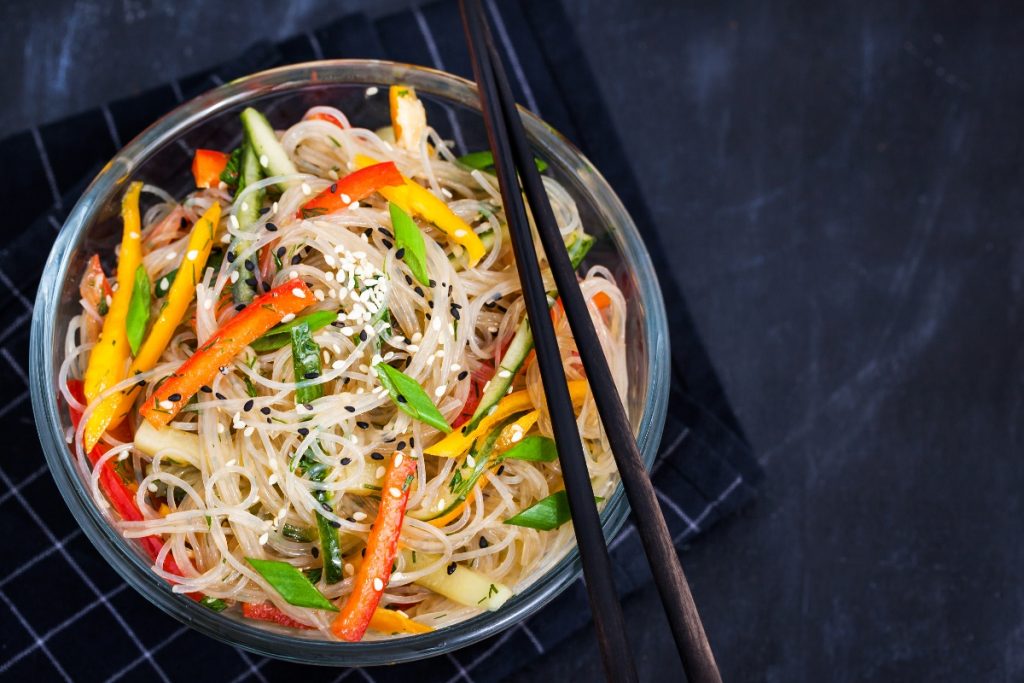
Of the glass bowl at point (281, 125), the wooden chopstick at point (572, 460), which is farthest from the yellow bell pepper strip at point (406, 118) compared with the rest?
the wooden chopstick at point (572, 460)

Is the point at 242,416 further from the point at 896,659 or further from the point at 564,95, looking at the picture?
the point at 896,659

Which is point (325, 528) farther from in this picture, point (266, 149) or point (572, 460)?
point (266, 149)

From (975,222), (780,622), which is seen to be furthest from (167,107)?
(975,222)

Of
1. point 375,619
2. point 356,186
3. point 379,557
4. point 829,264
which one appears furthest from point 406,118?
point 829,264

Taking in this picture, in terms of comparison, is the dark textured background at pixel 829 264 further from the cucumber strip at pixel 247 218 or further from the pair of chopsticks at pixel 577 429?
the cucumber strip at pixel 247 218

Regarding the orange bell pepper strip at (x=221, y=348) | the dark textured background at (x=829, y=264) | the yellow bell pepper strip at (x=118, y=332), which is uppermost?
the yellow bell pepper strip at (x=118, y=332)

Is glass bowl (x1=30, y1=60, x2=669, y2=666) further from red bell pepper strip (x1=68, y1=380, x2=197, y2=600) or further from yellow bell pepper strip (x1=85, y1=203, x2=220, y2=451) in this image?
yellow bell pepper strip (x1=85, y1=203, x2=220, y2=451)

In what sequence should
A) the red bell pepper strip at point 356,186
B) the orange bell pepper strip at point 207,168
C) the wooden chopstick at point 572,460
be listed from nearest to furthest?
the wooden chopstick at point 572,460 < the red bell pepper strip at point 356,186 < the orange bell pepper strip at point 207,168
